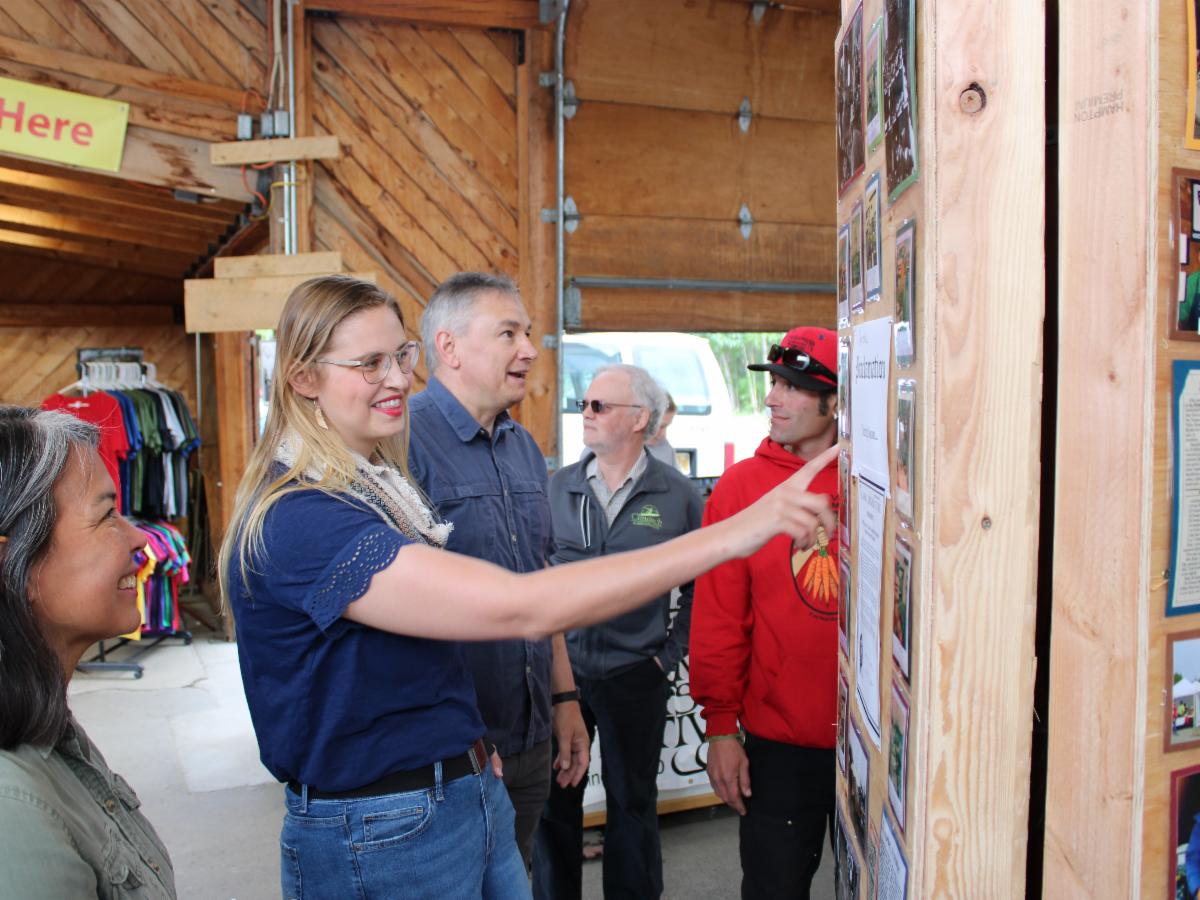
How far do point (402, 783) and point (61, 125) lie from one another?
3.86 meters

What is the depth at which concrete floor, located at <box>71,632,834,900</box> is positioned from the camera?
12.2 feet

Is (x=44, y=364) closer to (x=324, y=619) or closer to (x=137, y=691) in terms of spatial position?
(x=137, y=691)

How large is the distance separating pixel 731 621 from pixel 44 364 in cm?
859

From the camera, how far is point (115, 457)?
6.43 metres

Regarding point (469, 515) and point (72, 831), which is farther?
point (469, 515)

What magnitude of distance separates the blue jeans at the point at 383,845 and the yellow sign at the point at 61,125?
12.2 feet

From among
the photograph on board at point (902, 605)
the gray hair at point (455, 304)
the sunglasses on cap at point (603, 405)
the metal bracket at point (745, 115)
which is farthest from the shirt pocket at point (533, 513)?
the metal bracket at point (745, 115)

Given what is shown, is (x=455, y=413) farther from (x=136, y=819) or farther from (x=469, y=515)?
(x=136, y=819)

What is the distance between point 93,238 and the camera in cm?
760

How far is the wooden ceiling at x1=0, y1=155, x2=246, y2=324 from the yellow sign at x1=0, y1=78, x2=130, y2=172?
453mm

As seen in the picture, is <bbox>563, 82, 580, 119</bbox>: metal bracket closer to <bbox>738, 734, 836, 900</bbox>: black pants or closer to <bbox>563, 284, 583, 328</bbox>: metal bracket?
<bbox>563, 284, 583, 328</bbox>: metal bracket

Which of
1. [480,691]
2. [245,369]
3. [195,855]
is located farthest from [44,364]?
[480,691]

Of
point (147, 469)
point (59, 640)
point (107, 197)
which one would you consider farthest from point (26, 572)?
point (147, 469)

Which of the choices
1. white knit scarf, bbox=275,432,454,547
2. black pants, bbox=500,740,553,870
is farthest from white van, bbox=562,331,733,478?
white knit scarf, bbox=275,432,454,547
